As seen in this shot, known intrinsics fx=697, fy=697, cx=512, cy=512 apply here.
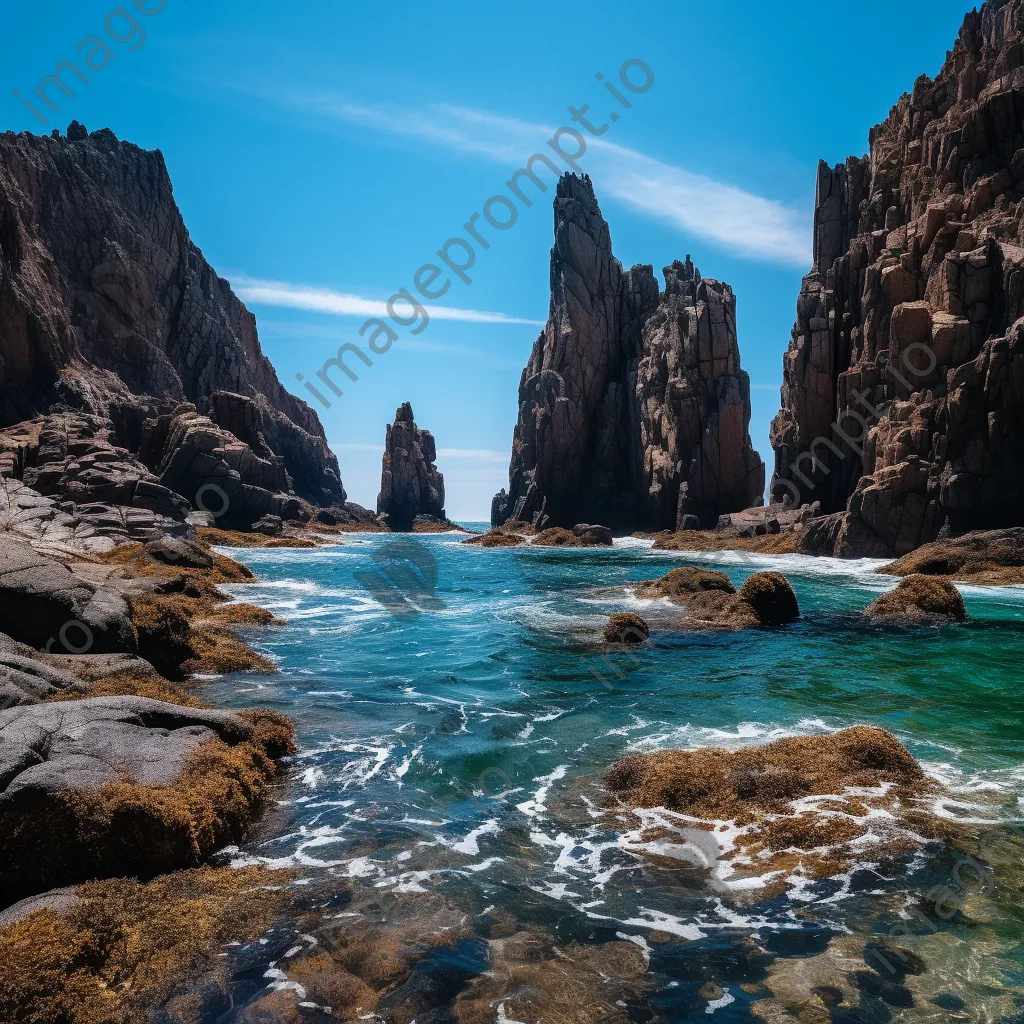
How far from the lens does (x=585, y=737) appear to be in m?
13.0

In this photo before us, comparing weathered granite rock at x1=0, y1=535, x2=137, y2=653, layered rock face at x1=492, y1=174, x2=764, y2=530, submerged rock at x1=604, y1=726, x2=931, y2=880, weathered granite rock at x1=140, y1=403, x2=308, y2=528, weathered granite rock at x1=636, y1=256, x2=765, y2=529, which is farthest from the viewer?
layered rock face at x1=492, y1=174, x2=764, y2=530

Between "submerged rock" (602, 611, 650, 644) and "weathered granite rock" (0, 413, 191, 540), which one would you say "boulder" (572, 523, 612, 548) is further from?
"submerged rock" (602, 611, 650, 644)

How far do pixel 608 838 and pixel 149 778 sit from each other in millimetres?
5597

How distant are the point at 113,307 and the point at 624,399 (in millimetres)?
78187

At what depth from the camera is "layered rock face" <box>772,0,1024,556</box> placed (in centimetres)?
4400

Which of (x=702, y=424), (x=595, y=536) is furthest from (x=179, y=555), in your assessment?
(x=702, y=424)

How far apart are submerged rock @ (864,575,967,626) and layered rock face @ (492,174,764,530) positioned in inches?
2217

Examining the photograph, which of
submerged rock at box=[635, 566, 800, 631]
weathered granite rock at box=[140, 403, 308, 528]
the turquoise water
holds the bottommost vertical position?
the turquoise water

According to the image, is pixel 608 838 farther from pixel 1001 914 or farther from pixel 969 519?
pixel 969 519

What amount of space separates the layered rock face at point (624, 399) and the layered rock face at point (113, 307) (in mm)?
39501

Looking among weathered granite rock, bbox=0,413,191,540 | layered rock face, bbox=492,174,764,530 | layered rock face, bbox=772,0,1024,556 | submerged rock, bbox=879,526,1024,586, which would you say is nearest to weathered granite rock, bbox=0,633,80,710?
weathered granite rock, bbox=0,413,191,540

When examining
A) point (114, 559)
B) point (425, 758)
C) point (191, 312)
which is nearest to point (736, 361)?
point (114, 559)

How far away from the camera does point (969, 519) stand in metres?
43.4

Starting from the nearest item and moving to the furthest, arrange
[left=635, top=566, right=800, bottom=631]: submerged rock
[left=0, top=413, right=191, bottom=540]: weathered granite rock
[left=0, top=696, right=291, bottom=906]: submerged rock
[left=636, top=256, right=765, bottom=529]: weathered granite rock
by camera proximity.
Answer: [left=0, top=696, right=291, bottom=906]: submerged rock < [left=635, top=566, right=800, bottom=631]: submerged rock < [left=0, top=413, right=191, bottom=540]: weathered granite rock < [left=636, top=256, right=765, bottom=529]: weathered granite rock
